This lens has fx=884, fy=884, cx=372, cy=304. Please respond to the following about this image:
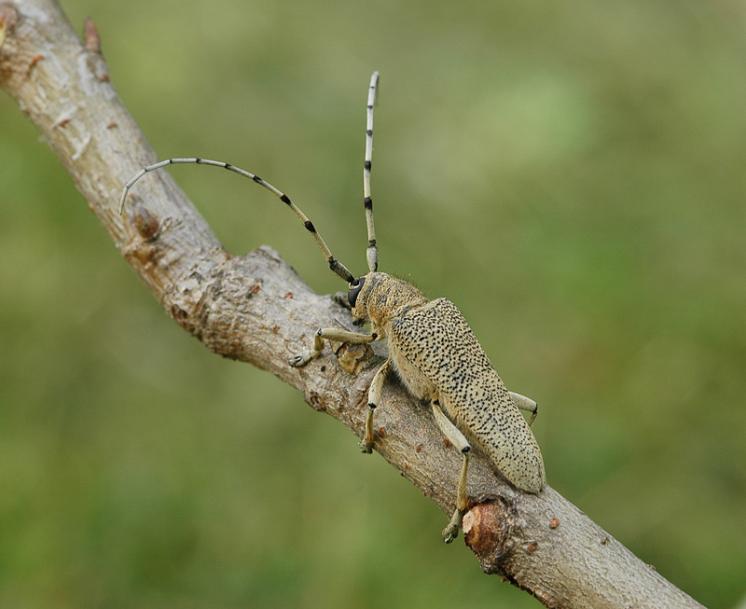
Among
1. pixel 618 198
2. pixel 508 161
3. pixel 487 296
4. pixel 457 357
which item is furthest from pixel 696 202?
pixel 457 357


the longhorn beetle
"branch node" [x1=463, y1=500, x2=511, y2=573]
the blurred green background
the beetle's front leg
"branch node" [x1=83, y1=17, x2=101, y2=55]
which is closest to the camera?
"branch node" [x1=463, y1=500, x2=511, y2=573]

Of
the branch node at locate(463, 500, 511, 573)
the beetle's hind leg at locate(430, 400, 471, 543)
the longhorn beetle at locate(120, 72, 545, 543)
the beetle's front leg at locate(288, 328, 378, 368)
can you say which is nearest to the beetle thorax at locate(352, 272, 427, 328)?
the longhorn beetle at locate(120, 72, 545, 543)

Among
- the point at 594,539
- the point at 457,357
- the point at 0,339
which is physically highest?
the point at 457,357

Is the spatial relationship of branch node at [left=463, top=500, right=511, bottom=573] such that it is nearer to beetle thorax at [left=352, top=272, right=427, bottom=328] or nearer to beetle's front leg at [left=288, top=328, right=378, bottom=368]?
beetle's front leg at [left=288, top=328, right=378, bottom=368]

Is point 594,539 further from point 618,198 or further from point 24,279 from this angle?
point 618,198

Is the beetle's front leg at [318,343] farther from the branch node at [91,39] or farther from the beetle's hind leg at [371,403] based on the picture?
the branch node at [91,39]
